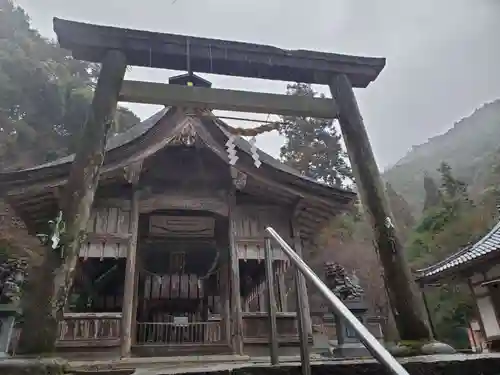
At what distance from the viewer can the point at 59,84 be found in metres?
26.7

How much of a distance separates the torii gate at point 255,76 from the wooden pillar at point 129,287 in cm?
370

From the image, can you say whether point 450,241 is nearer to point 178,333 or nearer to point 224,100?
point 178,333

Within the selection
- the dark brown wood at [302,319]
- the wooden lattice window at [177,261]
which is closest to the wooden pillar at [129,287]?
the wooden lattice window at [177,261]

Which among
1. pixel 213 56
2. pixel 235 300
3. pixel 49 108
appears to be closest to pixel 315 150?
pixel 49 108

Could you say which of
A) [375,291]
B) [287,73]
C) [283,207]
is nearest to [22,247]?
[283,207]

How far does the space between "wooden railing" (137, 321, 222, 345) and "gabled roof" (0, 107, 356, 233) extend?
146 inches

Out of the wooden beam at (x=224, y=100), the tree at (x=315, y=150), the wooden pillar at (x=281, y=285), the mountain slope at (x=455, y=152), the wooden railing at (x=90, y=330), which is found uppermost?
the mountain slope at (x=455, y=152)

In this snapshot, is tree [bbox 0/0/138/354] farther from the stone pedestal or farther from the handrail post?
the stone pedestal

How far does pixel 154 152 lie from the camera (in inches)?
298

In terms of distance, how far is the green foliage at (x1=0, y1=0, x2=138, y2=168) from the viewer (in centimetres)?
2292

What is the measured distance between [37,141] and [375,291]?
23.8 meters

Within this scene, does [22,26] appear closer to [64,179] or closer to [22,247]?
[22,247]

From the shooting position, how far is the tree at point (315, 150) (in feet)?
100

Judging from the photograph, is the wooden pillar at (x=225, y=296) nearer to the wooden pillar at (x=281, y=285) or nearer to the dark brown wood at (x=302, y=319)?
the wooden pillar at (x=281, y=285)
